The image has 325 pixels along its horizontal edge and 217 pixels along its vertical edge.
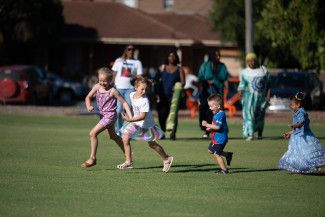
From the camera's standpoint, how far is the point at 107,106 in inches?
669

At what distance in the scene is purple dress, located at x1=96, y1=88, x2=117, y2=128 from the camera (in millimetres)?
16938

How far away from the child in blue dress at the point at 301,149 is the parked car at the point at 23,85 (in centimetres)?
2607

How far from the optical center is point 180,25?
69188 mm

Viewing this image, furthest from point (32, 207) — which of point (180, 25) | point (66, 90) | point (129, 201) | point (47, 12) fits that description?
point (180, 25)

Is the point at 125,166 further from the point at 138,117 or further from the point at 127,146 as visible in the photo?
the point at 138,117

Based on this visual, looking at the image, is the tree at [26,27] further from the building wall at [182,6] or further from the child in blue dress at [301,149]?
the child in blue dress at [301,149]

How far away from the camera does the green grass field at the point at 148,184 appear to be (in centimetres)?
1242

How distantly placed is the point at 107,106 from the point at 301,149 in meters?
3.03

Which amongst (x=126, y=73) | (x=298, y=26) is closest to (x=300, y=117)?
(x=126, y=73)

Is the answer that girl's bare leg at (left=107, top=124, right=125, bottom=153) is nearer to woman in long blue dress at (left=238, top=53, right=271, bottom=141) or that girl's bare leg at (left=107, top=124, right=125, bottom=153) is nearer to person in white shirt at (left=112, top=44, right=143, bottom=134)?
person in white shirt at (left=112, top=44, right=143, bottom=134)

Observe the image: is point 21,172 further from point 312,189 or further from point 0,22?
point 0,22

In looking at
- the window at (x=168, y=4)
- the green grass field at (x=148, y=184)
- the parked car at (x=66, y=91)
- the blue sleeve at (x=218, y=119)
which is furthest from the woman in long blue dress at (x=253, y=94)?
the window at (x=168, y=4)

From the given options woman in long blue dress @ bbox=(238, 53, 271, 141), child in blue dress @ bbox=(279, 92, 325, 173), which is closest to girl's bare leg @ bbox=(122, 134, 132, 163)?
child in blue dress @ bbox=(279, 92, 325, 173)

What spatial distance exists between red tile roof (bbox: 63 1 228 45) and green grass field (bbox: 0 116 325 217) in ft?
134
